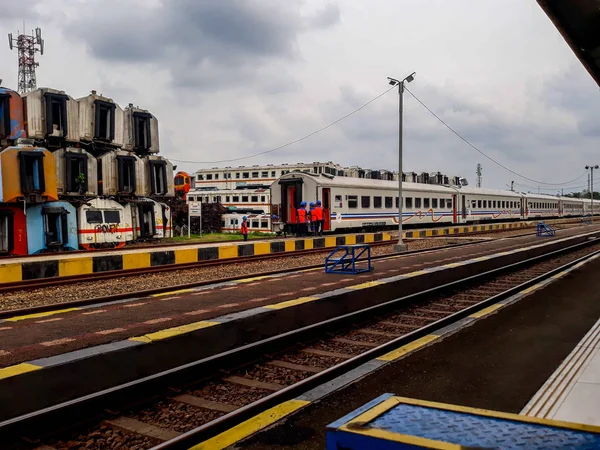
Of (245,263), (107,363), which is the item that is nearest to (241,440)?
(107,363)

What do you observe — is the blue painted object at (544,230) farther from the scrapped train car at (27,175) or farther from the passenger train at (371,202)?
the scrapped train car at (27,175)

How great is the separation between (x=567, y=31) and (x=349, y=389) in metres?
5.79

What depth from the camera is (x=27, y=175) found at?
19.1 meters

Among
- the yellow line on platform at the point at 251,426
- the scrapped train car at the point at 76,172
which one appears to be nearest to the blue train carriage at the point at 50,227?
the scrapped train car at the point at 76,172

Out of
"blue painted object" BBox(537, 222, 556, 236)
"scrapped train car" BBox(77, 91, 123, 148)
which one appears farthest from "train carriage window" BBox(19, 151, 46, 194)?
"blue painted object" BBox(537, 222, 556, 236)

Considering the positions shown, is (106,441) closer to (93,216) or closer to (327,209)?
(93,216)

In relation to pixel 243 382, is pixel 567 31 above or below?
above

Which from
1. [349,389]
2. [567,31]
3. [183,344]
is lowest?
[349,389]

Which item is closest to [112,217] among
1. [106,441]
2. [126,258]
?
[126,258]

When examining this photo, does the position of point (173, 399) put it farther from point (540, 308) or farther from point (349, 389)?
point (540, 308)

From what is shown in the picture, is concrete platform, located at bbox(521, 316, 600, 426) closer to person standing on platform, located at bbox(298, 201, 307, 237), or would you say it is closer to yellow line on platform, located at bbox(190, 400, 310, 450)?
yellow line on platform, located at bbox(190, 400, 310, 450)

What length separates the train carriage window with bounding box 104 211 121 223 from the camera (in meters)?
22.9

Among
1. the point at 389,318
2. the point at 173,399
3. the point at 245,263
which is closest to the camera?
the point at 173,399

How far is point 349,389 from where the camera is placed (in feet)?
17.7
